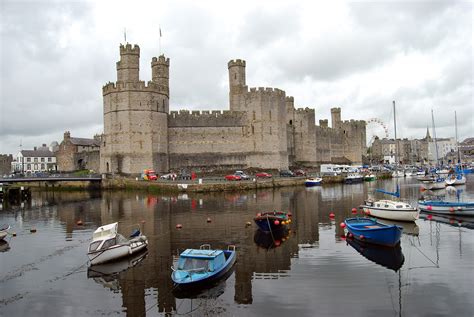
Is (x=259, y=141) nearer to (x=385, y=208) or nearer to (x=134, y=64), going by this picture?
(x=134, y=64)

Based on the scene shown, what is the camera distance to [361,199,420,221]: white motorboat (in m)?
20.3

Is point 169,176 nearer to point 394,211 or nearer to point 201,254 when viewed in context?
point 394,211

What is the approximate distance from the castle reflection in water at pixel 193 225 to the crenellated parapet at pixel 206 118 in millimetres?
13846

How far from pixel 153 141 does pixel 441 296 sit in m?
37.8

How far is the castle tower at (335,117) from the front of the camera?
73.9 meters

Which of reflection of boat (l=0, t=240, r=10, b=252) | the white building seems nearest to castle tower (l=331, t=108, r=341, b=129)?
the white building

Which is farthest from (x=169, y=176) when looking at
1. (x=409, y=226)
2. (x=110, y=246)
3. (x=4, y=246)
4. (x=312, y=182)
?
(x=110, y=246)

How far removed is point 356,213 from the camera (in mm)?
24094

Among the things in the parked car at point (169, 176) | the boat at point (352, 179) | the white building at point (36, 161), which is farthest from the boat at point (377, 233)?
the white building at point (36, 161)

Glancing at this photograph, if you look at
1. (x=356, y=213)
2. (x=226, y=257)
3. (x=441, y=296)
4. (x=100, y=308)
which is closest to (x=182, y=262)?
(x=226, y=257)

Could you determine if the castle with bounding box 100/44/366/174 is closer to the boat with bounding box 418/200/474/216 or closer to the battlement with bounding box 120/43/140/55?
the battlement with bounding box 120/43/140/55

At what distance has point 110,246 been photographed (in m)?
14.3

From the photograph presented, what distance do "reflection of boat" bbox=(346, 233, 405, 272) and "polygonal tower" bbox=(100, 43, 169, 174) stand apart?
31.8 metres

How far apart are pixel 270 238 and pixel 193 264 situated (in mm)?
6202
